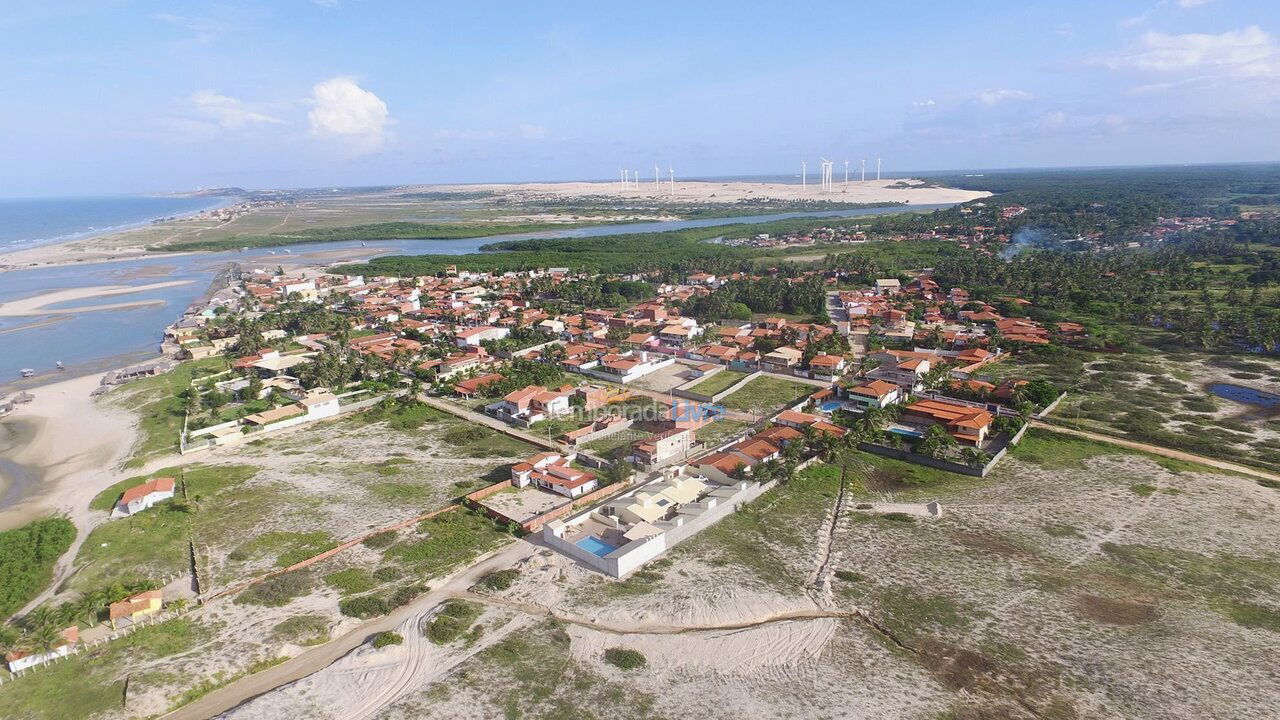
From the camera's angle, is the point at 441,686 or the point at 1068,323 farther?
the point at 1068,323

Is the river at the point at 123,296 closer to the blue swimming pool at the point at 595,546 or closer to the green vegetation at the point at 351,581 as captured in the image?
the green vegetation at the point at 351,581

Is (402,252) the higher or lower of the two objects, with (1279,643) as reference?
higher

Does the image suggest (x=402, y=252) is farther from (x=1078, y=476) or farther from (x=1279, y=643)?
(x=1279, y=643)

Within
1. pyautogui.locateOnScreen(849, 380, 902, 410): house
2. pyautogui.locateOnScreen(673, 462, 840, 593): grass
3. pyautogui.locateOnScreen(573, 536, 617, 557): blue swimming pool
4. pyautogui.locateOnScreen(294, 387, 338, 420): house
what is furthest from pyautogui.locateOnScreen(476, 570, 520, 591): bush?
pyautogui.locateOnScreen(849, 380, 902, 410): house

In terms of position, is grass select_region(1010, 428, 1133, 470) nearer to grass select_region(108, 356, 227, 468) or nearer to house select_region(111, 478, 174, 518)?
house select_region(111, 478, 174, 518)

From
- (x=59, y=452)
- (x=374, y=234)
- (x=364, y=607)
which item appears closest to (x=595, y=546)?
(x=364, y=607)

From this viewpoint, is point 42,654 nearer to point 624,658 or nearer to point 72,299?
point 624,658

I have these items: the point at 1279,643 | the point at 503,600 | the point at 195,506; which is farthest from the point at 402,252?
the point at 1279,643
